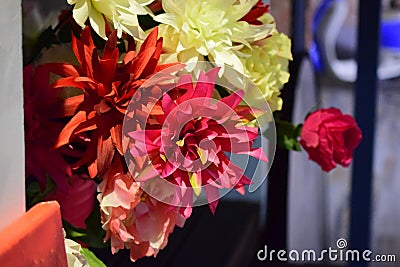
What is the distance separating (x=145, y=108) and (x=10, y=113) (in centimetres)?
10

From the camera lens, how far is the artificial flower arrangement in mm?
488

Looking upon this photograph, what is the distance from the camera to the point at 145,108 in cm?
49

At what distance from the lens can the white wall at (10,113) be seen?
41 cm

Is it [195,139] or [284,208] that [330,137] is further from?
[284,208]

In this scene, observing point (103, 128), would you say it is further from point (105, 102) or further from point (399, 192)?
point (399, 192)

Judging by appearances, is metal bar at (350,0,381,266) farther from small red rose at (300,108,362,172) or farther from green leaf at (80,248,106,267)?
green leaf at (80,248,106,267)

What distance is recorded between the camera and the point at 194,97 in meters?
0.49

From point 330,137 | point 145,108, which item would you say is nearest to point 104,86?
point 145,108

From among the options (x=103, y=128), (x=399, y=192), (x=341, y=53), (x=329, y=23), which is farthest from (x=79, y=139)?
(x=341, y=53)

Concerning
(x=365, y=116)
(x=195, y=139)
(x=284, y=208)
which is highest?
Result: (x=195, y=139)

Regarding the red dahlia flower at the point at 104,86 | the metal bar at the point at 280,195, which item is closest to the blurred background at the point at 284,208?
the metal bar at the point at 280,195

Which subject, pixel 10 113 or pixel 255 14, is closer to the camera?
pixel 10 113

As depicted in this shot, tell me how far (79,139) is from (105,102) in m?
0.04

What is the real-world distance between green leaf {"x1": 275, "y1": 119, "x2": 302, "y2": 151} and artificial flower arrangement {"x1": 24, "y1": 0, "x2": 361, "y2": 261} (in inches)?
5.3
